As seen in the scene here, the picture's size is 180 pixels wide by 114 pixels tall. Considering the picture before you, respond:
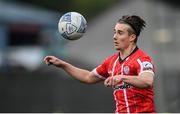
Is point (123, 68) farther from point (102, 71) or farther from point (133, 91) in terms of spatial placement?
point (102, 71)

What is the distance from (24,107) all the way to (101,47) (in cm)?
2397

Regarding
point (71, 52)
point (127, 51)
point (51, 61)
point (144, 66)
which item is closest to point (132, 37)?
point (127, 51)

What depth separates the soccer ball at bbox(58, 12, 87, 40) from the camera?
11633mm

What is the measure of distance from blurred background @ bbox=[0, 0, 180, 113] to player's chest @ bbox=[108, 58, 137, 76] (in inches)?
316

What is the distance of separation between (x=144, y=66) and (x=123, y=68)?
0.39m

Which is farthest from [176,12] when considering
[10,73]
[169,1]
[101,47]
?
[10,73]

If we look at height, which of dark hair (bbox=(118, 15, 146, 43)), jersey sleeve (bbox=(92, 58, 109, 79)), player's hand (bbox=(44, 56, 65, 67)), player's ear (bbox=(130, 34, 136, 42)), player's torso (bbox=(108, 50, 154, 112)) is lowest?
player's torso (bbox=(108, 50, 154, 112))

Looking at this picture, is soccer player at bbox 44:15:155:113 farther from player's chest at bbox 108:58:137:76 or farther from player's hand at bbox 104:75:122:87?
player's hand at bbox 104:75:122:87

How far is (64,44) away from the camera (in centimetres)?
4366

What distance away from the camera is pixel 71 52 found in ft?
148

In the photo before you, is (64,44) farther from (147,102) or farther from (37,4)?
(147,102)

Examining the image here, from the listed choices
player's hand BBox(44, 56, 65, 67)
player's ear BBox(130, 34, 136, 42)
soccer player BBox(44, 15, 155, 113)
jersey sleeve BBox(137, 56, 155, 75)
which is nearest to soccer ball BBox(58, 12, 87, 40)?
player's hand BBox(44, 56, 65, 67)

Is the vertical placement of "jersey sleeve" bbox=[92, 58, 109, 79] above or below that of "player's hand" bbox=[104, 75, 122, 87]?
above

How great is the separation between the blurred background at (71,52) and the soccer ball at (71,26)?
7802 millimetres
